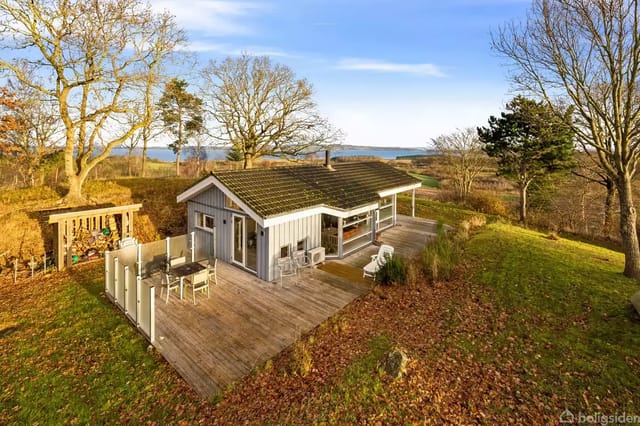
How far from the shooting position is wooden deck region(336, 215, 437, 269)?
12224 millimetres

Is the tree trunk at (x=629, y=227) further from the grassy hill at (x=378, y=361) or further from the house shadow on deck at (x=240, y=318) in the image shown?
the house shadow on deck at (x=240, y=318)

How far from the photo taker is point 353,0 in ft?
41.9

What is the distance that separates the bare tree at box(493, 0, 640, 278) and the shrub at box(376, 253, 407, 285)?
7.01 meters

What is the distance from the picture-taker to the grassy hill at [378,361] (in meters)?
4.75

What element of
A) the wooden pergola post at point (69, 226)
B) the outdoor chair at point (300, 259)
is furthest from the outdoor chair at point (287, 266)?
the wooden pergola post at point (69, 226)

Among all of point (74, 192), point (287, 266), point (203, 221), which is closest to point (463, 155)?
point (287, 266)

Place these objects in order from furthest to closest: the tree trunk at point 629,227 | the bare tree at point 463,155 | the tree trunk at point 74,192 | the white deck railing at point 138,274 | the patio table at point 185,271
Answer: the bare tree at point 463,155
the tree trunk at point 74,192
the tree trunk at point 629,227
the patio table at point 185,271
the white deck railing at point 138,274

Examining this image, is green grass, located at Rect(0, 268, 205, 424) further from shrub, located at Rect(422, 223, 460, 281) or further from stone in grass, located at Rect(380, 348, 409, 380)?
shrub, located at Rect(422, 223, 460, 281)

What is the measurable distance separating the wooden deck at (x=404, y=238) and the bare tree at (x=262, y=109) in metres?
10.3

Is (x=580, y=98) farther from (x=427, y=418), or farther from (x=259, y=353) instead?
(x=259, y=353)

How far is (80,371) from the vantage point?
583 cm

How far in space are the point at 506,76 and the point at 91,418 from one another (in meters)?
14.7

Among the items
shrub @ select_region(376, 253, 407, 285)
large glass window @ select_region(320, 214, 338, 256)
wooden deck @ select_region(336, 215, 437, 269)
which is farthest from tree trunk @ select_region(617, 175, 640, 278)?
large glass window @ select_region(320, 214, 338, 256)

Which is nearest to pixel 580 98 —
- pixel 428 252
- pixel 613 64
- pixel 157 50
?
pixel 613 64
